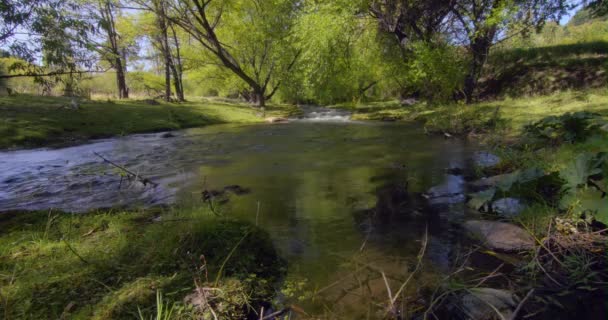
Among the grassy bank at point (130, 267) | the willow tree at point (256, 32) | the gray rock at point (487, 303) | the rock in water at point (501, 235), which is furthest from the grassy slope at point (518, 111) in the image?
the willow tree at point (256, 32)

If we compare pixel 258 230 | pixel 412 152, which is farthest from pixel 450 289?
pixel 412 152

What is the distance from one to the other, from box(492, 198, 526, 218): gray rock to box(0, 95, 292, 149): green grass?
1224cm

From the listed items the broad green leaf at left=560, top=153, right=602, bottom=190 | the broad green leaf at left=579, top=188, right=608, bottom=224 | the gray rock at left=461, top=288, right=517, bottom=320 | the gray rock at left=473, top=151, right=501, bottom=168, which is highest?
the broad green leaf at left=560, top=153, right=602, bottom=190

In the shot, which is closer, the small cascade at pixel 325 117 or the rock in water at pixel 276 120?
the rock in water at pixel 276 120

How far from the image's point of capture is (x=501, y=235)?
3.53 meters

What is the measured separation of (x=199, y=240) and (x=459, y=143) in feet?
30.6

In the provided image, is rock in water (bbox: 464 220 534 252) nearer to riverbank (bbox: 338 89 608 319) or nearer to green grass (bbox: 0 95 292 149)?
riverbank (bbox: 338 89 608 319)

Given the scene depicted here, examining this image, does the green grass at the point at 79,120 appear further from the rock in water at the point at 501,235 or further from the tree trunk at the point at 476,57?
the tree trunk at the point at 476,57

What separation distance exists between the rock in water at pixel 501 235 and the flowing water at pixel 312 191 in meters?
0.28

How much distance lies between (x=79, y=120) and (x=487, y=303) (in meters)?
17.2

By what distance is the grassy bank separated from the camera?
7.41 ft

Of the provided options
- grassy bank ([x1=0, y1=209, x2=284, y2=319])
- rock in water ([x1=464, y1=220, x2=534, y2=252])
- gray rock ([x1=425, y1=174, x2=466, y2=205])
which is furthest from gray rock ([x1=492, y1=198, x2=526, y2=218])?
grassy bank ([x1=0, y1=209, x2=284, y2=319])

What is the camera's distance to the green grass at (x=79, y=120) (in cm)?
1245

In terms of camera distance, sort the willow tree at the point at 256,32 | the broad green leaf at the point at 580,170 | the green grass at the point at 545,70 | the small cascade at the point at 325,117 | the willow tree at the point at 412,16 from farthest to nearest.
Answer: the willow tree at the point at 256,32 → the small cascade at the point at 325,117 → the green grass at the point at 545,70 → the willow tree at the point at 412,16 → the broad green leaf at the point at 580,170
